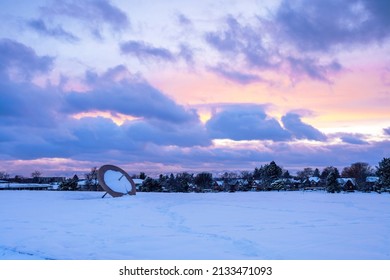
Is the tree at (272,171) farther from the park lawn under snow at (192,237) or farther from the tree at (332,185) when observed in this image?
the park lawn under snow at (192,237)

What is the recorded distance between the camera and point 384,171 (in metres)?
46.9

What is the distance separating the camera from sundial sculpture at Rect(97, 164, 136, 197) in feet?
80.2

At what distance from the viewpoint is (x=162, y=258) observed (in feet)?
25.8

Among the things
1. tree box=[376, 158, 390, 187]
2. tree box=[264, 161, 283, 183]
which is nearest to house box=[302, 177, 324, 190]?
tree box=[264, 161, 283, 183]

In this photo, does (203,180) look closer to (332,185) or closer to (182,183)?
(182,183)

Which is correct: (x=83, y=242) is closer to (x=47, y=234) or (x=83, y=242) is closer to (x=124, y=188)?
(x=47, y=234)

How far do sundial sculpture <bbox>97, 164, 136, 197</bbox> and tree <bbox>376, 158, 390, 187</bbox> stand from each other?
33.7 m

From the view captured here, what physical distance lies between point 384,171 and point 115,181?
3515 cm

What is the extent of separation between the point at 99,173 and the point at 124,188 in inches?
106

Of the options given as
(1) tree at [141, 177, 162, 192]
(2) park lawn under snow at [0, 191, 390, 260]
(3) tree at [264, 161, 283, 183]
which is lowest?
(2) park lawn under snow at [0, 191, 390, 260]

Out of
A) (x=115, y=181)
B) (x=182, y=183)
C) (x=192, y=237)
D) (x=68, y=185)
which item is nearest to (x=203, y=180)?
(x=182, y=183)

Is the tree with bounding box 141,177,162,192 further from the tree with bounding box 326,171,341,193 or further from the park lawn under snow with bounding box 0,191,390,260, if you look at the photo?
the park lawn under snow with bounding box 0,191,390,260
